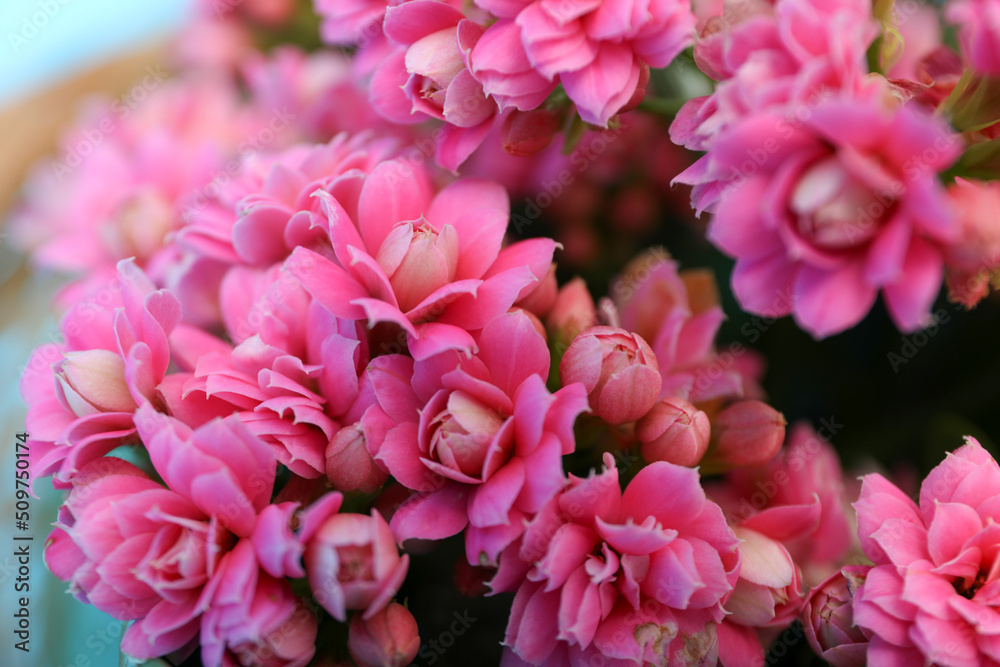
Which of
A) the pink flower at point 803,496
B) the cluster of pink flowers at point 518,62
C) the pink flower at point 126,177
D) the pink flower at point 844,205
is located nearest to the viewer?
the pink flower at point 844,205

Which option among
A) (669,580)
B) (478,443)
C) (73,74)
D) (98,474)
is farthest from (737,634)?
(73,74)

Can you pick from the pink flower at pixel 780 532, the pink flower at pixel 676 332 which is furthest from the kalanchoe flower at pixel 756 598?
the pink flower at pixel 676 332

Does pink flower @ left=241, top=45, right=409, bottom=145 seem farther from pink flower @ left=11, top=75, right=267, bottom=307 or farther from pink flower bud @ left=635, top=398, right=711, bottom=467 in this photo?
pink flower bud @ left=635, top=398, right=711, bottom=467

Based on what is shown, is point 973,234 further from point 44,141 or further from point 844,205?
point 44,141

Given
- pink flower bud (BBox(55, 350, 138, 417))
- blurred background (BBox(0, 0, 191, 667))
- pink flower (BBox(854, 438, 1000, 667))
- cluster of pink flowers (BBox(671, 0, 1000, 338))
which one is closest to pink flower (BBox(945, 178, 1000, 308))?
cluster of pink flowers (BBox(671, 0, 1000, 338))

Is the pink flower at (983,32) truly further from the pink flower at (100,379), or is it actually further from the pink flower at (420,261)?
the pink flower at (100,379)

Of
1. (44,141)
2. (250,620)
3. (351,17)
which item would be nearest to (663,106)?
(351,17)
